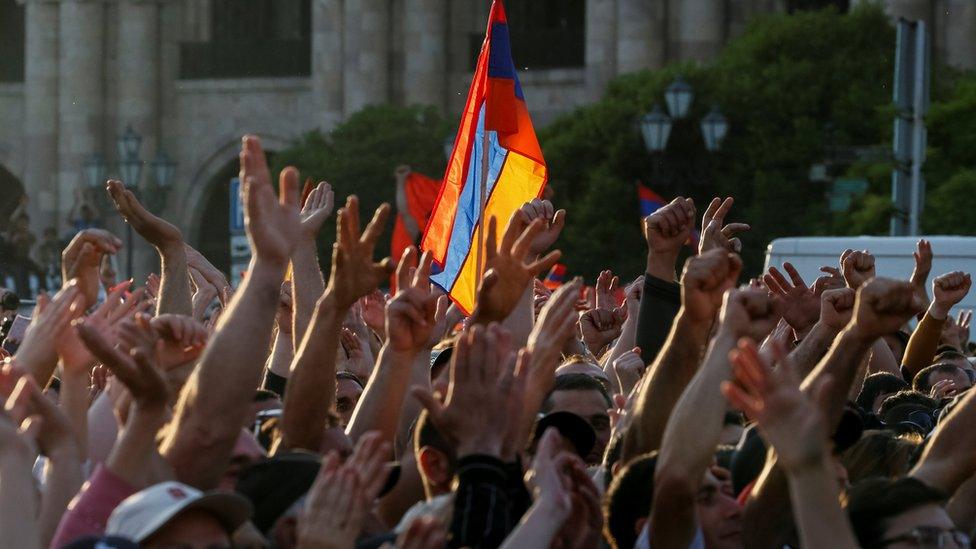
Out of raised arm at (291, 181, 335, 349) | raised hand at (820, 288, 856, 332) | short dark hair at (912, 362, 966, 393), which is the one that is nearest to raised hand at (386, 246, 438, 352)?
raised arm at (291, 181, 335, 349)

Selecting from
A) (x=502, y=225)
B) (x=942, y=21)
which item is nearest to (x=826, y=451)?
(x=502, y=225)

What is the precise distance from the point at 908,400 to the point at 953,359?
238 centimetres

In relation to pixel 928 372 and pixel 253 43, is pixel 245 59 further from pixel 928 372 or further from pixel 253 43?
pixel 928 372

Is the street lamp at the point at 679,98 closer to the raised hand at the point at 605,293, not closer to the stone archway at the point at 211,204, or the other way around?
the raised hand at the point at 605,293

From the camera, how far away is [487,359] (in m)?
5.30

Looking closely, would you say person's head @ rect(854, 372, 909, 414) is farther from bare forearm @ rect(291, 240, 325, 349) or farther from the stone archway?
the stone archway

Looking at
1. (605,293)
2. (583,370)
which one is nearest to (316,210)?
(583,370)

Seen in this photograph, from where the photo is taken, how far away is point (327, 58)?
52.3 m

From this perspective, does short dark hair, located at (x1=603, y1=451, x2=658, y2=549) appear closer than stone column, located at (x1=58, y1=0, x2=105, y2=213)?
Yes

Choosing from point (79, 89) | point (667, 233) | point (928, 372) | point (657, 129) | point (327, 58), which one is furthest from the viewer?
point (79, 89)

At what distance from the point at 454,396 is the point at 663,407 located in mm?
795

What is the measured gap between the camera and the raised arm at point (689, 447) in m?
5.29

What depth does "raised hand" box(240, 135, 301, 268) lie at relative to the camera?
5723 millimetres

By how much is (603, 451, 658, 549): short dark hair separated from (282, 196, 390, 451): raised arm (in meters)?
0.83
